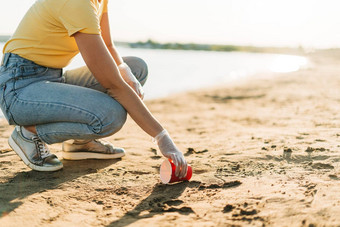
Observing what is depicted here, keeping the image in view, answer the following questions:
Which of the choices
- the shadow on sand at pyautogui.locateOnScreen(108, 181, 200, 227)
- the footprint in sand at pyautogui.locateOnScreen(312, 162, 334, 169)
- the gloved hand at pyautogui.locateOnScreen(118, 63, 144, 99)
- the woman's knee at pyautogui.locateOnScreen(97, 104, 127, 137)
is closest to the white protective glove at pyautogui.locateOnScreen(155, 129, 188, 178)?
the shadow on sand at pyautogui.locateOnScreen(108, 181, 200, 227)

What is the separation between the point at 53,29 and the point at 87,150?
2.99 ft

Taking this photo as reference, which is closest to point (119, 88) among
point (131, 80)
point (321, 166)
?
point (131, 80)

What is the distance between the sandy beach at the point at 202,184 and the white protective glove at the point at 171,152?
0.13 metres

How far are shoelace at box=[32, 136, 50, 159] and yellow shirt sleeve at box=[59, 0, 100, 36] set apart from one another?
757mm

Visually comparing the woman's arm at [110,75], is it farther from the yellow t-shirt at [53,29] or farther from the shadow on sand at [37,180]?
the shadow on sand at [37,180]

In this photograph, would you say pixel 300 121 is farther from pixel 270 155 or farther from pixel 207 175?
pixel 207 175

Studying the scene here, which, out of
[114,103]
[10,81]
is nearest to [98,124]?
[114,103]

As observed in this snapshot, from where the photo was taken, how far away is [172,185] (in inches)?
85.7

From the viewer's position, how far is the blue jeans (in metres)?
2.20

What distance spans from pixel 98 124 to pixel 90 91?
207mm

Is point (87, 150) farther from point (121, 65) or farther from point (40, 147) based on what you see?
point (121, 65)

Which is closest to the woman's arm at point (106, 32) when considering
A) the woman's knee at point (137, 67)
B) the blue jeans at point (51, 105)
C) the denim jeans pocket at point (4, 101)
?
the woman's knee at point (137, 67)

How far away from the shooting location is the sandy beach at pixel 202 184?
5.60 ft

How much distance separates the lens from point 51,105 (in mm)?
2211
